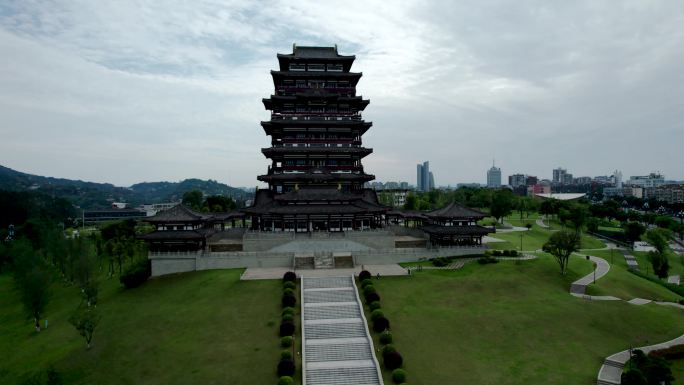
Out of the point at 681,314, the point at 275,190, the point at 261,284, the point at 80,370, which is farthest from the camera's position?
the point at 275,190

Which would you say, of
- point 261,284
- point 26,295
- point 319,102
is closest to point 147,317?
point 261,284

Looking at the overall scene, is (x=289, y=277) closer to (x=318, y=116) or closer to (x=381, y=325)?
(x=381, y=325)

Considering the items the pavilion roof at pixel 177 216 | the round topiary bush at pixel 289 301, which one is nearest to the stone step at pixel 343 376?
the round topiary bush at pixel 289 301

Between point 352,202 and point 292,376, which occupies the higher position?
point 352,202

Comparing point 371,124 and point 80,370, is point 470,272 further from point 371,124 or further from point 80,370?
point 80,370

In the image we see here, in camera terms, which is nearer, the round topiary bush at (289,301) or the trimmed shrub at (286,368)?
the trimmed shrub at (286,368)

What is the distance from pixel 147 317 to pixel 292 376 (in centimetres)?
1824

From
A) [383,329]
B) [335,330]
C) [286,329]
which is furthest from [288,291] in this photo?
[383,329]

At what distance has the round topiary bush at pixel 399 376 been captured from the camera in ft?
95.5

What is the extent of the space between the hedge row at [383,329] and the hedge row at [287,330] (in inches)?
267

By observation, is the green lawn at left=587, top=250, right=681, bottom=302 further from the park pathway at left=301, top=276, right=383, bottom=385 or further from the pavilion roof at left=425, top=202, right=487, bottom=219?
the park pathway at left=301, top=276, right=383, bottom=385

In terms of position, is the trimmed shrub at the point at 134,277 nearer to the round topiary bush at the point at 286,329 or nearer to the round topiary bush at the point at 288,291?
the round topiary bush at the point at 288,291

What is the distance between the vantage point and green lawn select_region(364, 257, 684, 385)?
3103 cm

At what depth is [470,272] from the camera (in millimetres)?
49094
